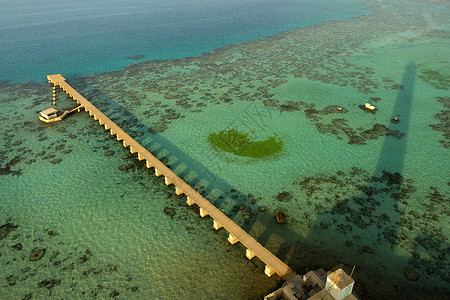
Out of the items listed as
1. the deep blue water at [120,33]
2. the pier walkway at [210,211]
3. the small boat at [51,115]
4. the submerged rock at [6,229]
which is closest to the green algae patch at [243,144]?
the pier walkway at [210,211]

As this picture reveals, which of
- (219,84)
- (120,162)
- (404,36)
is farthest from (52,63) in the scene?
(404,36)

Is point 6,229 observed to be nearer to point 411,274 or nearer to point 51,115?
point 51,115

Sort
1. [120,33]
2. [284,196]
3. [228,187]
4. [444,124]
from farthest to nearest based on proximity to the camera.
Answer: [120,33] < [444,124] < [228,187] < [284,196]

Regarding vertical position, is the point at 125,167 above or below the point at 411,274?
below

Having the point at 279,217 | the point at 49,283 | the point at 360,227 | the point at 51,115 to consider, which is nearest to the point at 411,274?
the point at 360,227

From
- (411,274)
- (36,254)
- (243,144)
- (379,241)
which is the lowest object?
(36,254)

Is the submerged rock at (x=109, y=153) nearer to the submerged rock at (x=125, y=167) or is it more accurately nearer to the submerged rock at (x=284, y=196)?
the submerged rock at (x=125, y=167)
